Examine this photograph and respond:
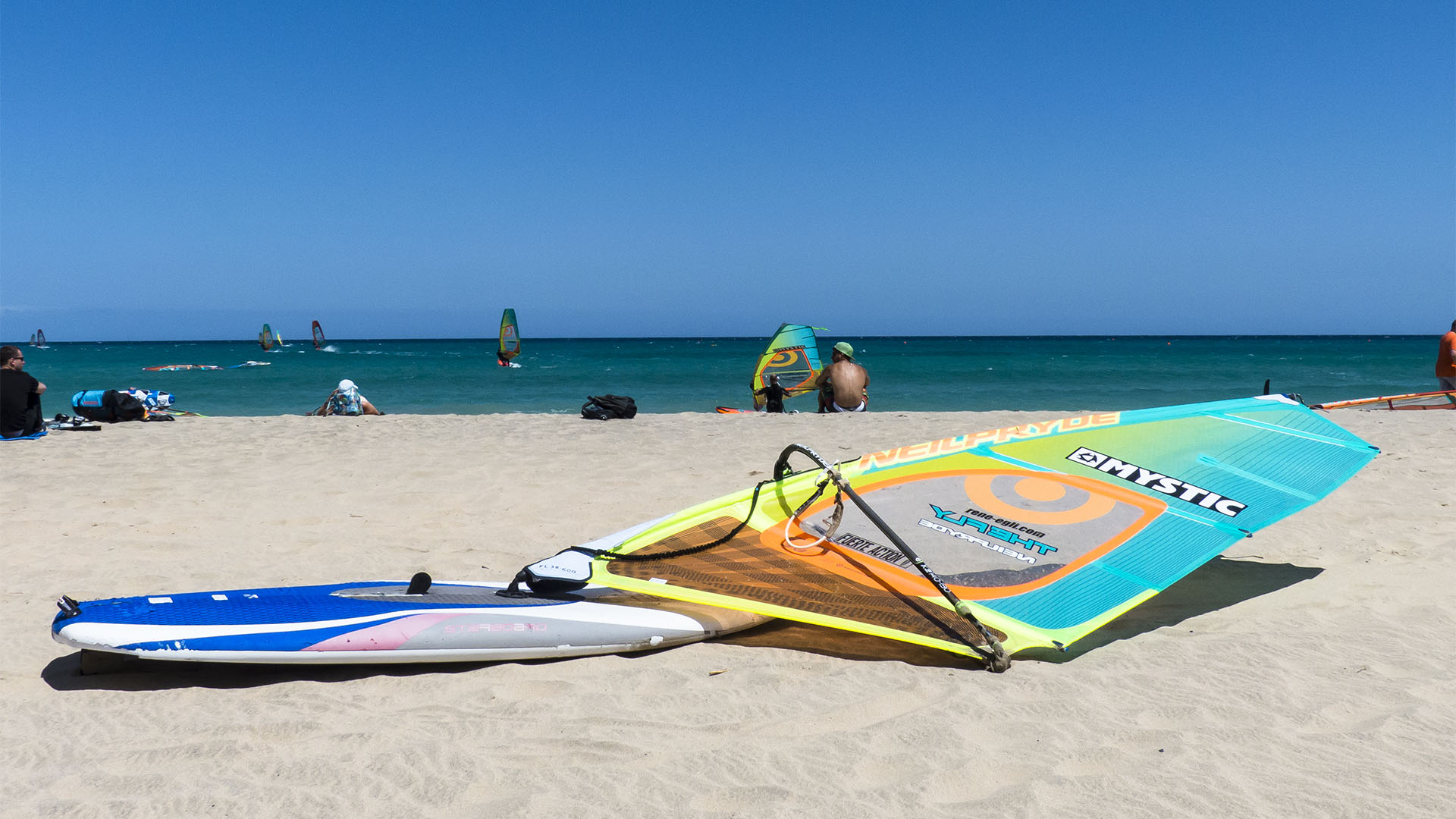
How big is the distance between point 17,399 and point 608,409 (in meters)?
5.54

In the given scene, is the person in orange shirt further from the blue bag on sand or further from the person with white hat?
the blue bag on sand

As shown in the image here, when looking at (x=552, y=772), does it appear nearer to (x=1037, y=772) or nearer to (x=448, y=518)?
(x=1037, y=772)

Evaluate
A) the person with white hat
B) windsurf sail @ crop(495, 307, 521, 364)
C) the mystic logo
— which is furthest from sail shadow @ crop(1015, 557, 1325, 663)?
windsurf sail @ crop(495, 307, 521, 364)

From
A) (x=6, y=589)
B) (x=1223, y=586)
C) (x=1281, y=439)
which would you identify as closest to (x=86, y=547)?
(x=6, y=589)

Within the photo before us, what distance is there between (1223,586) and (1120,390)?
856 inches

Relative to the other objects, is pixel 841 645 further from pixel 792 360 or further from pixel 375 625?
pixel 792 360

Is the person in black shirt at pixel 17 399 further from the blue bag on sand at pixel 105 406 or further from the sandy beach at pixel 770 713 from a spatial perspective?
the sandy beach at pixel 770 713

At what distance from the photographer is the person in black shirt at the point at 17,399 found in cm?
792

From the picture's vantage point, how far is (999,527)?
3314 millimetres

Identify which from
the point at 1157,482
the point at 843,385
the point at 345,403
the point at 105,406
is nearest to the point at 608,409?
the point at 843,385

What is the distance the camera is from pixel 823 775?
2129 millimetres

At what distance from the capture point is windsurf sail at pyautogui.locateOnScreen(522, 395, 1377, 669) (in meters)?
2.97

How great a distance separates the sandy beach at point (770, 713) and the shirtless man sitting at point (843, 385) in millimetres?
6698

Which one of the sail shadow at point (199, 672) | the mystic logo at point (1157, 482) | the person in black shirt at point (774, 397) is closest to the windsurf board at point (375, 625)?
the sail shadow at point (199, 672)
